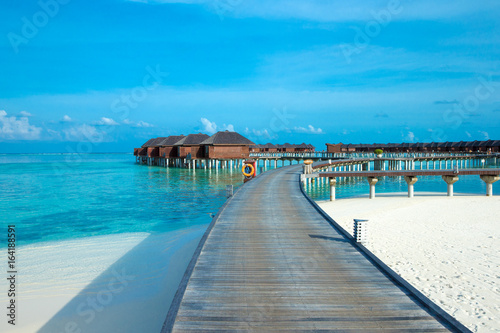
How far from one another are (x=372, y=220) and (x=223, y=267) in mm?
11136

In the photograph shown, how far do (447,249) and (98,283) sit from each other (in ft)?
35.5

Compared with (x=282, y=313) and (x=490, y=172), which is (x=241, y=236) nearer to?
(x=282, y=313)

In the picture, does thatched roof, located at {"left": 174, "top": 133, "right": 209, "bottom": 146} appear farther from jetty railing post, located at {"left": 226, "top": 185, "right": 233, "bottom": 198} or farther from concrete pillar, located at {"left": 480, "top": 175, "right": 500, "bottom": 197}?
concrete pillar, located at {"left": 480, "top": 175, "right": 500, "bottom": 197}

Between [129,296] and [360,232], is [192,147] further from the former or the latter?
[360,232]

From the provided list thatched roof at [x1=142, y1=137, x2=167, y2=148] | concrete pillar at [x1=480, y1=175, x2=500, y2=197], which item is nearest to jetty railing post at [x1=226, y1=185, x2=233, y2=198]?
A: concrete pillar at [x1=480, y1=175, x2=500, y2=197]

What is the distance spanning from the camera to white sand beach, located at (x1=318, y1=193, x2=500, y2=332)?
7070mm

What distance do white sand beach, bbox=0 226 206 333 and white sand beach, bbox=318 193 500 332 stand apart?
6.30m

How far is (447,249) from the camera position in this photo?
11.0m

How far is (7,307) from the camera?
8484 millimetres

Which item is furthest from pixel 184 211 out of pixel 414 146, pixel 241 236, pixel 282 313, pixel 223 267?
pixel 414 146

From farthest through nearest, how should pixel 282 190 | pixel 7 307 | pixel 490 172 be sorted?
pixel 490 172
pixel 282 190
pixel 7 307

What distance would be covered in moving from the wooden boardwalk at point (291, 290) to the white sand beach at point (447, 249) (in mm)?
1934

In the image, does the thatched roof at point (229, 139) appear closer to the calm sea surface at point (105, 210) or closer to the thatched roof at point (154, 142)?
the calm sea surface at point (105, 210)

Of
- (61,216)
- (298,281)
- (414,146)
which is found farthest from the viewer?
(414,146)
